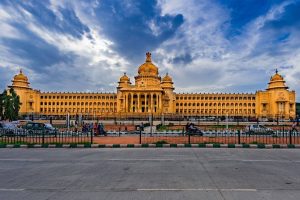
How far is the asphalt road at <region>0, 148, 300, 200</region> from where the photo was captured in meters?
6.25

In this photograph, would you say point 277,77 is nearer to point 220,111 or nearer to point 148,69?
point 220,111

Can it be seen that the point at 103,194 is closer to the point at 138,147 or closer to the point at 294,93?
the point at 138,147

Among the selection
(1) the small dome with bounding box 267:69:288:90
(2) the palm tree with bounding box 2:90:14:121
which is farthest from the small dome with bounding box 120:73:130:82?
(1) the small dome with bounding box 267:69:288:90

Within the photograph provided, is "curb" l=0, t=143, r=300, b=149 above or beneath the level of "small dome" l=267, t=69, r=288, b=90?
beneath

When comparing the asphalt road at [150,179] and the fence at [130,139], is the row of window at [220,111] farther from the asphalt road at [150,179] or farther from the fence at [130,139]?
the asphalt road at [150,179]

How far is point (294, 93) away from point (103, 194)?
10353 cm

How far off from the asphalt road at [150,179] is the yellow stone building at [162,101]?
73462mm

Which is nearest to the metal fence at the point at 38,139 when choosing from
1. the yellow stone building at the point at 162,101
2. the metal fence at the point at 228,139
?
the metal fence at the point at 228,139

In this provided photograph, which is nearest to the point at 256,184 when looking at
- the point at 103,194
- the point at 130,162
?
the point at 103,194

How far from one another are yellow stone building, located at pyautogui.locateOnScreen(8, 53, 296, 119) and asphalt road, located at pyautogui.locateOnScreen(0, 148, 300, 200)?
73.5 metres

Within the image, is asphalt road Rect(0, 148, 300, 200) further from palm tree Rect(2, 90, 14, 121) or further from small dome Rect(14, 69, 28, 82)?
→ small dome Rect(14, 69, 28, 82)

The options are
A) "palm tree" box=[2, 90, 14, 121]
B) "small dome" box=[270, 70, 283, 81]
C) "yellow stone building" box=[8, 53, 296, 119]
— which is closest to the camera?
"palm tree" box=[2, 90, 14, 121]

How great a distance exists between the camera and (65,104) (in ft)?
322

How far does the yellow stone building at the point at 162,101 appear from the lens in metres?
88.1
